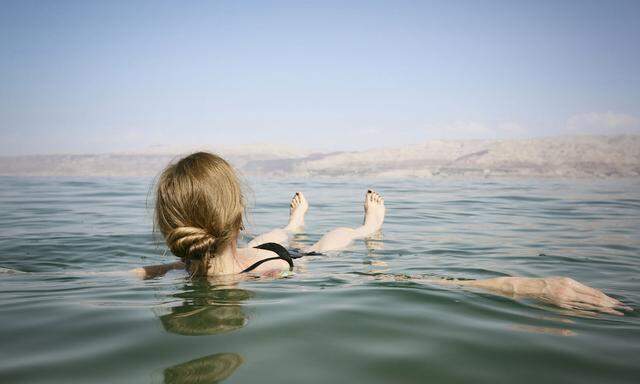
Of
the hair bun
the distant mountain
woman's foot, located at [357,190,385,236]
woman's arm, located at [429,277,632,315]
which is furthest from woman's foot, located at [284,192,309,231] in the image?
the distant mountain

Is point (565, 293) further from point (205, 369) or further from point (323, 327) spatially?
point (205, 369)

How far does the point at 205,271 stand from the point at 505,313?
1.79 metres

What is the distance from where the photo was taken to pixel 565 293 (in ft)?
7.03

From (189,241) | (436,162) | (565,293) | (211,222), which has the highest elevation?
(436,162)

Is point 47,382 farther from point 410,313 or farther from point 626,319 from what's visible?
point 626,319

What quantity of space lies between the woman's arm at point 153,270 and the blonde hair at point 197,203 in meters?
0.70

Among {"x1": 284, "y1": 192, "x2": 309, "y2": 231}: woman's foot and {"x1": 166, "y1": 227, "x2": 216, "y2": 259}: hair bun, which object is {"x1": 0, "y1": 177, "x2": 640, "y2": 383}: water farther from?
{"x1": 284, "y1": 192, "x2": 309, "y2": 231}: woman's foot

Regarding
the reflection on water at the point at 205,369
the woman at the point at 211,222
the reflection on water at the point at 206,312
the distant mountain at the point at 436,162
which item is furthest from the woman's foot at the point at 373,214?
the distant mountain at the point at 436,162

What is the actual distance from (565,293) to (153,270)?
2.61 m

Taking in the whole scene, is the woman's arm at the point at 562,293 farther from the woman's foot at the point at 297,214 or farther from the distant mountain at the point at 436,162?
the distant mountain at the point at 436,162

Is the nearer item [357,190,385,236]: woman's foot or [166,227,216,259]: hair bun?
[166,227,216,259]: hair bun

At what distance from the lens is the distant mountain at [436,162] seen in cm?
2470

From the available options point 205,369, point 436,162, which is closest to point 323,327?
point 205,369

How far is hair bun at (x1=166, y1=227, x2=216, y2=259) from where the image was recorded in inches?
95.0
